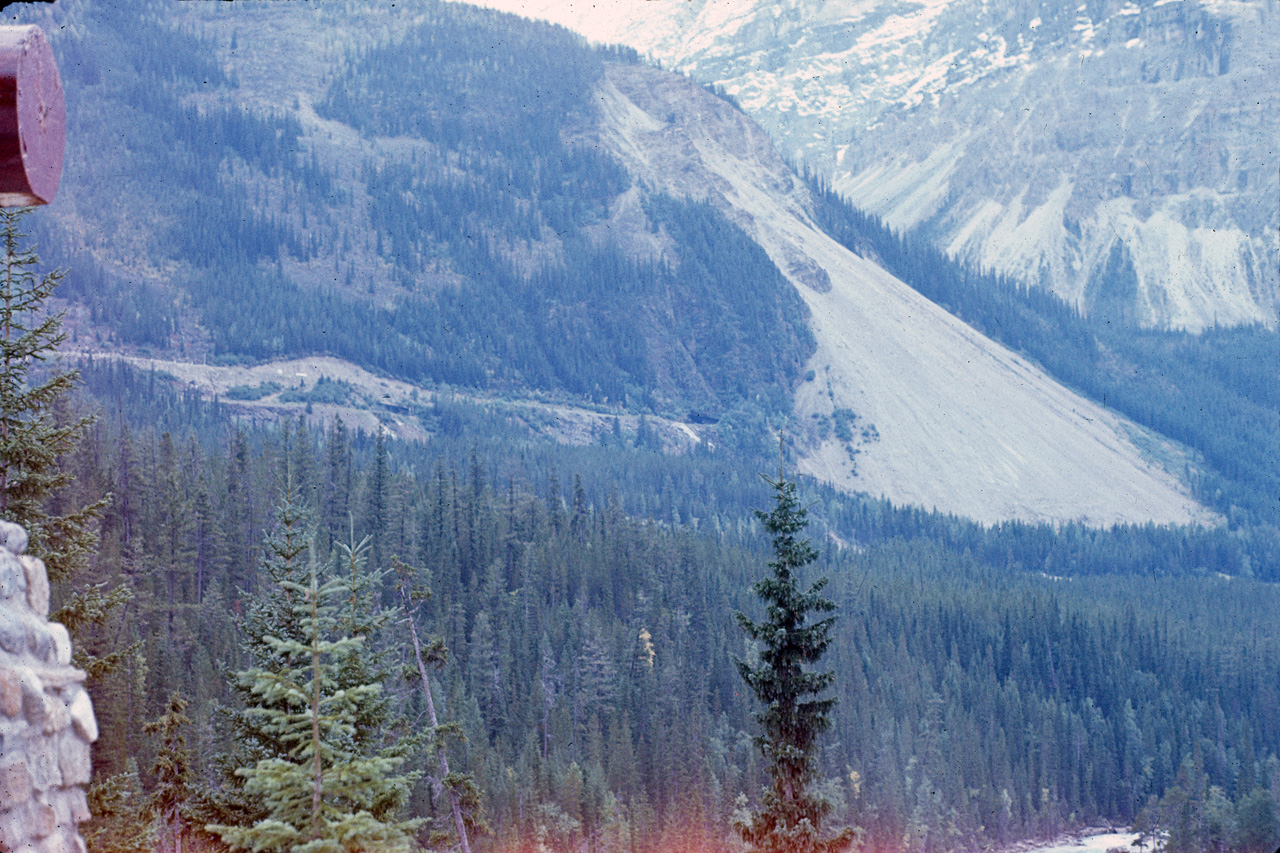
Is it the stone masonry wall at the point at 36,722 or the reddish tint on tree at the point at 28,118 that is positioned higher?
the reddish tint on tree at the point at 28,118

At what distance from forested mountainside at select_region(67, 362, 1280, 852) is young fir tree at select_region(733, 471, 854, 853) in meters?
29.1

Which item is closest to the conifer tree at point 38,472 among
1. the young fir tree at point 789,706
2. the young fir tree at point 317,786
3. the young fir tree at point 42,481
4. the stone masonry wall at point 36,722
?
the young fir tree at point 42,481

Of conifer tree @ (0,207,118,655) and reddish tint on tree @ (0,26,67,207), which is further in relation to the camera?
conifer tree @ (0,207,118,655)

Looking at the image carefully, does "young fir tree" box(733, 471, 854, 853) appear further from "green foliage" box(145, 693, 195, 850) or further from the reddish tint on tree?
the reddish tint on tree

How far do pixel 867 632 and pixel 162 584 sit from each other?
7485cm

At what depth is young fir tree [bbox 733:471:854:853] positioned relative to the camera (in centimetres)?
2392

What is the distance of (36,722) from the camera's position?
873cm

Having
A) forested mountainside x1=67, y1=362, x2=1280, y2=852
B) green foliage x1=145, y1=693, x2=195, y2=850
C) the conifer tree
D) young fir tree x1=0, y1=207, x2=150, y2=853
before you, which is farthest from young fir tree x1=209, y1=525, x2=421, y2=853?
forested mountainside x1=67, y1=362, x2=1280, y2=852

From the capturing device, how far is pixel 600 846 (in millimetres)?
77812

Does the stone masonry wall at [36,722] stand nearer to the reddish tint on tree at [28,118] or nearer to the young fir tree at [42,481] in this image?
the reddish tint on tree at [28,118]

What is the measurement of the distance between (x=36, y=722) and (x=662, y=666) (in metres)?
98.9

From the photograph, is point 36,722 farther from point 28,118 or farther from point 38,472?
point 38,472

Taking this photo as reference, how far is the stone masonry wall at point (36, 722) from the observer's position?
27.8 ft

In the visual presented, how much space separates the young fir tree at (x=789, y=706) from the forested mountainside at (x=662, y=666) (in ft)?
95.6
